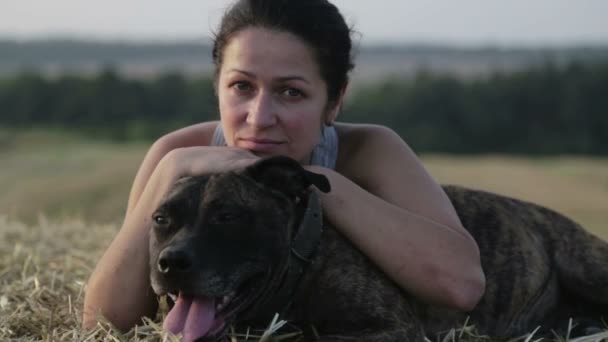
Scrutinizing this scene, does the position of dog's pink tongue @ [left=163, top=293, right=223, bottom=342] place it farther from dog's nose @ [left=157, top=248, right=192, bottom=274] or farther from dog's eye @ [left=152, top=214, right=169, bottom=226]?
dog's eye @ [left=152, top=214, right=169, bottom=226]

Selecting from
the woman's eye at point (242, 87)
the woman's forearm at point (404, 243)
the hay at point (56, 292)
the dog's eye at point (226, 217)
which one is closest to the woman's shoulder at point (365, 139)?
the woman's forearm at point (404, 243)

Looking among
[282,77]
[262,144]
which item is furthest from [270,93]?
[262,144]

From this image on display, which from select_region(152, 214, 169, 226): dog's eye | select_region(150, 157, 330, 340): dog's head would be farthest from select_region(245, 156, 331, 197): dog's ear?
select_region(152, 214, 169, 226): dog's eye

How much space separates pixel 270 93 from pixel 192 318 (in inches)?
49.1

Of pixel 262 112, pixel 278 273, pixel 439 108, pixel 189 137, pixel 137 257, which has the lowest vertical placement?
pixel 439 108

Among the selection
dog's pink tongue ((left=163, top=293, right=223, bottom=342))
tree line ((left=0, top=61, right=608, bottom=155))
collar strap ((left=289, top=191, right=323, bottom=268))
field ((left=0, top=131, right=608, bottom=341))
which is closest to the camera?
dog's pink tongue ((left=163, top=293, right=223, bottom=342))

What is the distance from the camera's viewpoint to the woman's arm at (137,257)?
173 inches

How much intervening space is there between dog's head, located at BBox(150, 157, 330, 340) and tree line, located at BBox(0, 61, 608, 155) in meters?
47.2

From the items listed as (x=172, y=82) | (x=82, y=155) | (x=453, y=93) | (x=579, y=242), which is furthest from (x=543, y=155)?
(x=579, y=242)

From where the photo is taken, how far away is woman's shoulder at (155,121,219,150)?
5148 mm

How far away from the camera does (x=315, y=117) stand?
179 inches

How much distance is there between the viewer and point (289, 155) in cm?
455

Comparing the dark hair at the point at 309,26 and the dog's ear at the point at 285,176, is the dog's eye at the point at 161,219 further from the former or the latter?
the dark hair at the point at 309,26

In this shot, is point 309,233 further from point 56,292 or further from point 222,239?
point 56,292
